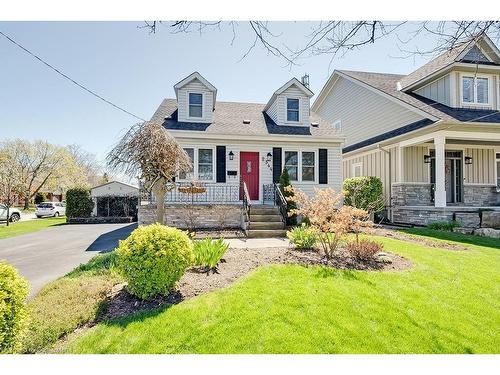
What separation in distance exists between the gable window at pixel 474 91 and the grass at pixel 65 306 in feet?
49.2

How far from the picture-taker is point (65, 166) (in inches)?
1053

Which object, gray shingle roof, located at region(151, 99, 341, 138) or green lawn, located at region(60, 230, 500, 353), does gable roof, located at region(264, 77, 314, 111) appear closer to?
gray shingle roof, located at region(151, 99, 341, 138)

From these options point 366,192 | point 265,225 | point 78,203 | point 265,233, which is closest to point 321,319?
point 265,233

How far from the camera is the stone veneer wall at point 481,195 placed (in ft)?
42.8

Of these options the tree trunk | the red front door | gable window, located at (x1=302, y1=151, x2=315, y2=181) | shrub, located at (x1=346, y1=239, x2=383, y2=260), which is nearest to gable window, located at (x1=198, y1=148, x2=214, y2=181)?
the red front door

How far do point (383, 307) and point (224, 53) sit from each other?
3962 mm

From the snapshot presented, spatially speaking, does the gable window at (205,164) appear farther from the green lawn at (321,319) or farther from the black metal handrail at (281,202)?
the green lawn at (321,319)

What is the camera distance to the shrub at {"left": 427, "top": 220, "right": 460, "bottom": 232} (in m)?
9.94

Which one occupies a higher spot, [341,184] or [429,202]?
[341,184]
